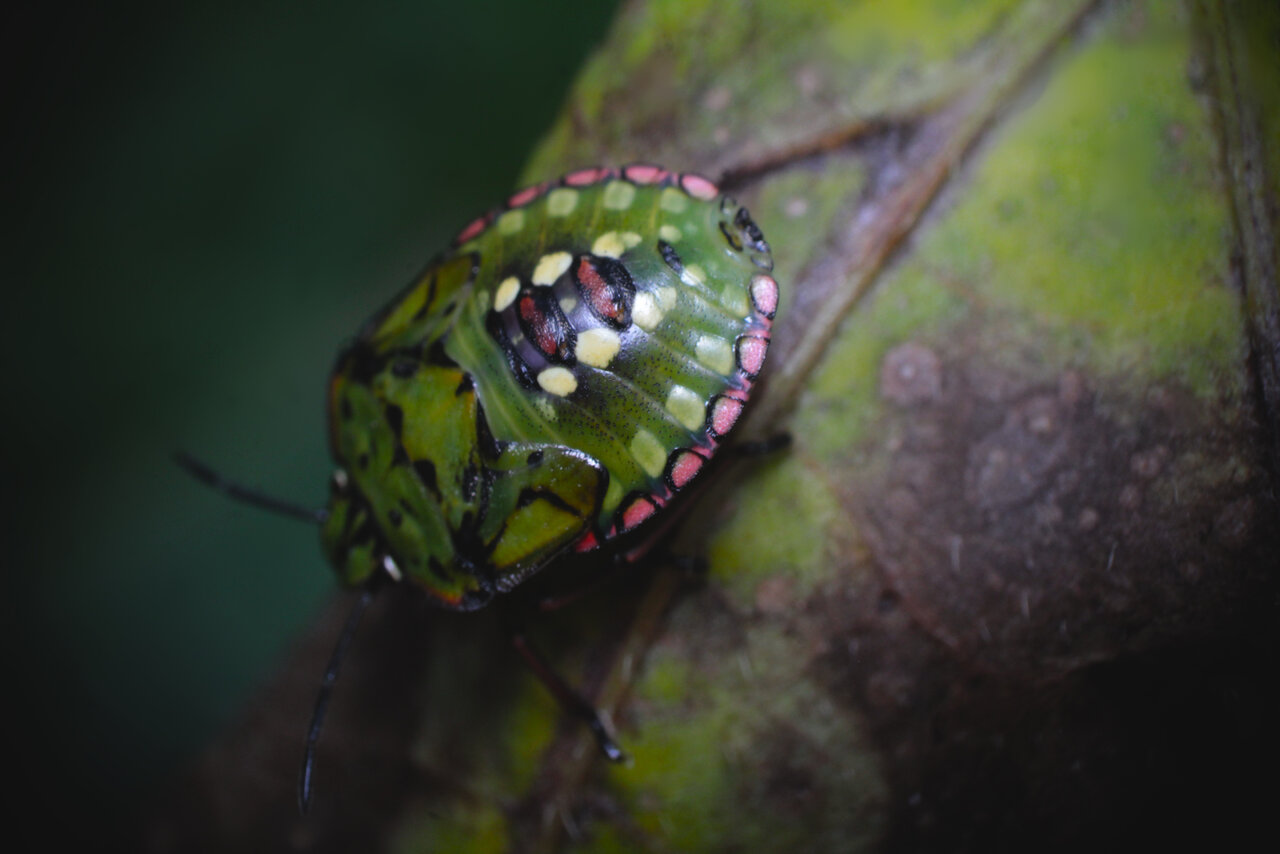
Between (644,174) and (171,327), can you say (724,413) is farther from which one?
(171,327)

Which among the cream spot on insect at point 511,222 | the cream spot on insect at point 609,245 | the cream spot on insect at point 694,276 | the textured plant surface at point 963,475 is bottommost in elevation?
the textured plant surface at point 963,475

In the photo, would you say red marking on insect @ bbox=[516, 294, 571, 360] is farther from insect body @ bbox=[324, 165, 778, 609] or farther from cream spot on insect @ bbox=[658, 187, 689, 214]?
cream spot on insect @ bbox=[658, 187, 689, 214]

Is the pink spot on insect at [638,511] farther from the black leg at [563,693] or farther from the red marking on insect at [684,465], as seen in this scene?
the black leg at [563,693]

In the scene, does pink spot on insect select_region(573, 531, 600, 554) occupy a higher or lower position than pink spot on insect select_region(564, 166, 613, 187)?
lower

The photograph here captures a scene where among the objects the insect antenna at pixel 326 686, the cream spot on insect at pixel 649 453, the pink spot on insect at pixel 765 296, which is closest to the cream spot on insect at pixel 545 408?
the cream spot on insect at pixel 649 453

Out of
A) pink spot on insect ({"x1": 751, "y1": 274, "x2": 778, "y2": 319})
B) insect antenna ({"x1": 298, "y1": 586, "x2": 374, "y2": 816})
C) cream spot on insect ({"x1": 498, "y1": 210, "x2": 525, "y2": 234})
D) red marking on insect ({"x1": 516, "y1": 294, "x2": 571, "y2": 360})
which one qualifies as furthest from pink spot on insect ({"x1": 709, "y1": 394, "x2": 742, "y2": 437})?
insect antenna ({"x1": 298, "y1": 586, "x2": 374, "y2": 816})
